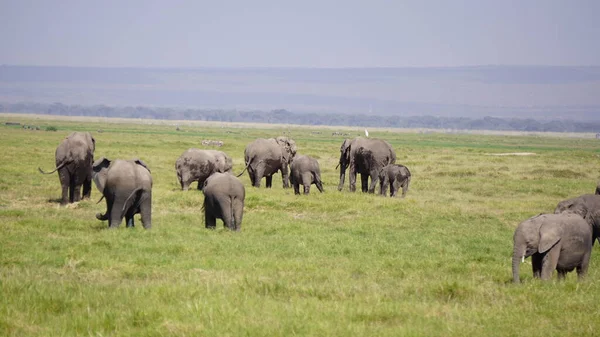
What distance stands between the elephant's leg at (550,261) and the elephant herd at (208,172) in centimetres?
806

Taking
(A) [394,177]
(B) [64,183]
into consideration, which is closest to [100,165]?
(B) [64,183]

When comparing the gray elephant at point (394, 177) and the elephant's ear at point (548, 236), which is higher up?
the elephant's ear at point (548, 236)

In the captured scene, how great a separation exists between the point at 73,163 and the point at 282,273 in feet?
43.3

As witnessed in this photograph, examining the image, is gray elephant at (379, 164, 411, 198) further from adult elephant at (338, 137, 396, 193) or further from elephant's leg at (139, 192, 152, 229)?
elephant's leg at (139, 192, 152, 229)

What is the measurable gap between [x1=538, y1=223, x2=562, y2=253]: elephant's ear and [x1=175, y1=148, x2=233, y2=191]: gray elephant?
1920 centimetres

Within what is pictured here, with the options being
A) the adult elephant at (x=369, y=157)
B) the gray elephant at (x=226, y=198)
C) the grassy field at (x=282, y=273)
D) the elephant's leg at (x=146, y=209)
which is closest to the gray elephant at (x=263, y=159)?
Result: the adult elephant at (x=369, y=157)

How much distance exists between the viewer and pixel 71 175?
1011 inches

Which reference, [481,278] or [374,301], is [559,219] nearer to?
[481,278]

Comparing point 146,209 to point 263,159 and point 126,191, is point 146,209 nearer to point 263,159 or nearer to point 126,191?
point 126,191

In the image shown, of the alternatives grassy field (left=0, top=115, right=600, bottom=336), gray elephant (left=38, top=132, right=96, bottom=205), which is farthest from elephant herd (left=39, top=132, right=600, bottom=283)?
grassy field (left=0, top=115, right=600, bottom=336)

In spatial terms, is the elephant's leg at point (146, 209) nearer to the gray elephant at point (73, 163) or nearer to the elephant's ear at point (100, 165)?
the elephant's ear at point (100, 165)

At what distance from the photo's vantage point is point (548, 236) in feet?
45.7

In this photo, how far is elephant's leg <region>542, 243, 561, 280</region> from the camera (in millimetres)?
14086

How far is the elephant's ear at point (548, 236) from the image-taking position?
13875mm
